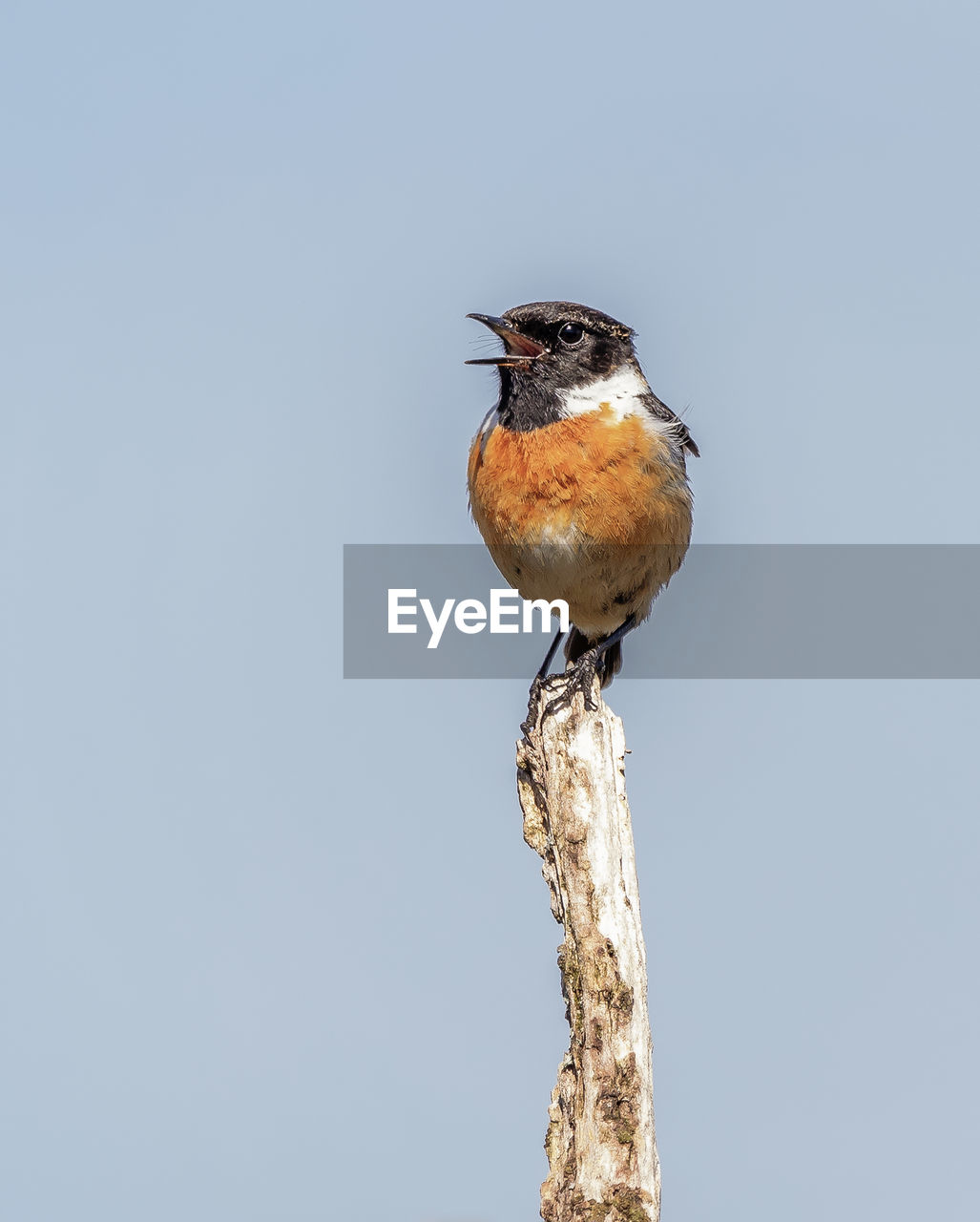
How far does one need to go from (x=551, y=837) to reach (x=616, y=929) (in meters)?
0.65

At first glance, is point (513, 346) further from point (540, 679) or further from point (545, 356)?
point (540, 679)

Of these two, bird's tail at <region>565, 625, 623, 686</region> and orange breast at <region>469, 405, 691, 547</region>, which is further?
bird's tail at <region>565, 625, 623, 686</region>

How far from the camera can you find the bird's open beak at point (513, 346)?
8.70 meters

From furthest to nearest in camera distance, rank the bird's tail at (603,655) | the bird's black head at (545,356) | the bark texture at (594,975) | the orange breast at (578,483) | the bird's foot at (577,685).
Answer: the bird's tail at (603,655), the bird's black head at (545,356), the orange breast at (578,483), the bird's foot at (577,685), the bark texture at (594,975)

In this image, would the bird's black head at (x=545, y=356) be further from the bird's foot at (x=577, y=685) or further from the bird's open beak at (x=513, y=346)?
the bird's foot at (x=577, y=685)

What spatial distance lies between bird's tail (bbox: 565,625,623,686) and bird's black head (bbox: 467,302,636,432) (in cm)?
170

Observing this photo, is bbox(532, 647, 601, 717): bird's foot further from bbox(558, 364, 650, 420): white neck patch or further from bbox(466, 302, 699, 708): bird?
bbox(558, 364, 650, 420): white neck patch

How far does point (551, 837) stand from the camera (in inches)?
305

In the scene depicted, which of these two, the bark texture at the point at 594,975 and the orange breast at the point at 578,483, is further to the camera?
the orange breast at the point at 578,483

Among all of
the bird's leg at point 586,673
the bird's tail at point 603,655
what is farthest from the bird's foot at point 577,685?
the bird's tail at point 603,655

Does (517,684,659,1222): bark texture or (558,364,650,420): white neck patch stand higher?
(558,364,650,420): white neck patch

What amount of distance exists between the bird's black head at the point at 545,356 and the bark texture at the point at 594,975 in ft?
6.27

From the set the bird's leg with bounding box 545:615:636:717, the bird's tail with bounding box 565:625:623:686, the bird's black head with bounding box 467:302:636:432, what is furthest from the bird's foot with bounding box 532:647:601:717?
the bird's black head with bounding box 467:302:636:432

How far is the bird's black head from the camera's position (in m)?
8.73
